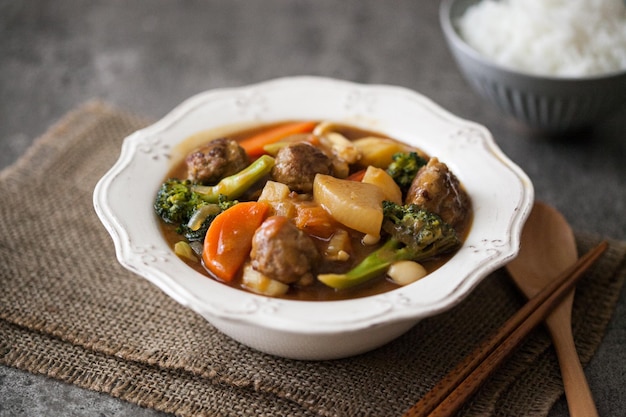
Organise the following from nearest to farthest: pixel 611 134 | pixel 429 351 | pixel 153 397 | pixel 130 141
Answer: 1. pixel 153 397
2. pixel 429 351
3. pixel 130 141
4. pixel 611 134

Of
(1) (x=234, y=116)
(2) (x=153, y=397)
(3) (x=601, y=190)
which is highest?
(1) (x=234, y=116)

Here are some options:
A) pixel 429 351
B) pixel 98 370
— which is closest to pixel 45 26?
pixel 98 370

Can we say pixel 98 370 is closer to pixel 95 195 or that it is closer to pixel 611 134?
pixel 95 195

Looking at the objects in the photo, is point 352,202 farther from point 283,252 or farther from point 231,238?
point 231,238

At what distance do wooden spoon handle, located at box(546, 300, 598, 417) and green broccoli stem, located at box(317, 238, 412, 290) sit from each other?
84cm

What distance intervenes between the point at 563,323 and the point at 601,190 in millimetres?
1434

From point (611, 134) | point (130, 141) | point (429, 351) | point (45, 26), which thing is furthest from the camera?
point (45, 26)

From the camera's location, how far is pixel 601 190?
14.1ft

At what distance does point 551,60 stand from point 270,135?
1.86 metres

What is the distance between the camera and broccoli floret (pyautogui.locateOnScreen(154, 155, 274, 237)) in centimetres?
304

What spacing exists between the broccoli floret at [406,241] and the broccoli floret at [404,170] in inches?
11.8

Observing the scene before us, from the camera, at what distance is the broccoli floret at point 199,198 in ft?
9.97

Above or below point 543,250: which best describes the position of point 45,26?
above

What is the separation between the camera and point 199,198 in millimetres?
3131
